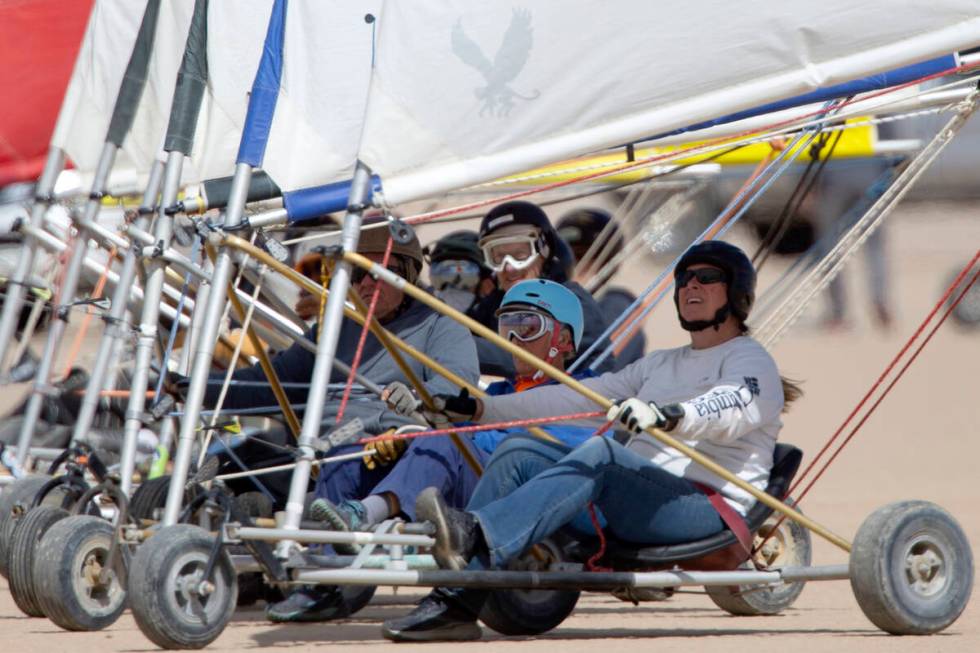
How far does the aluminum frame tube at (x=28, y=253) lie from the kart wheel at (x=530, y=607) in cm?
405

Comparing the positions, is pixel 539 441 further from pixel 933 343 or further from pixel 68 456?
pixel 933 343

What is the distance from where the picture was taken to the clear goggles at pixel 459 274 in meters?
10.1

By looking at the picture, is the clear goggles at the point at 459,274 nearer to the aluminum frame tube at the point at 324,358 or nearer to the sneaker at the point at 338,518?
the sneaker at the point at 338,518

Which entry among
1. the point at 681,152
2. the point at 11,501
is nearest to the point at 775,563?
the point at 681,152

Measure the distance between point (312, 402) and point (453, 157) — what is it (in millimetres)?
897

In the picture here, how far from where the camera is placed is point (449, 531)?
5.54 metres

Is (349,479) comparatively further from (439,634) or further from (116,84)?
(116,84)

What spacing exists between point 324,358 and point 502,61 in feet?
3.63

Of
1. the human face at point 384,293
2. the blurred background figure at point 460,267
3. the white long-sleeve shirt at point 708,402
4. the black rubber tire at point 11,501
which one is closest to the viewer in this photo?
the white long-sleeve shirt at point 708,402

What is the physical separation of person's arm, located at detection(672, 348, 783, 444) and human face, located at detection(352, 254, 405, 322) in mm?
1609

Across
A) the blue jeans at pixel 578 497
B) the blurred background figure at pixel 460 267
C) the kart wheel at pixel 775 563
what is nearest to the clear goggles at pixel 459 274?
the blurred background figure at pixel 460 267

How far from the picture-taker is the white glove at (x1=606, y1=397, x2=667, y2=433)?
18.2ft

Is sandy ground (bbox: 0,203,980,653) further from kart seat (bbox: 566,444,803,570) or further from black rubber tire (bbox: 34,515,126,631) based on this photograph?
kart seat (bbox: 566,444,803,570)

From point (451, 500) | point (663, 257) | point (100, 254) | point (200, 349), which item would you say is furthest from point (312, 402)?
point (663, 257)
